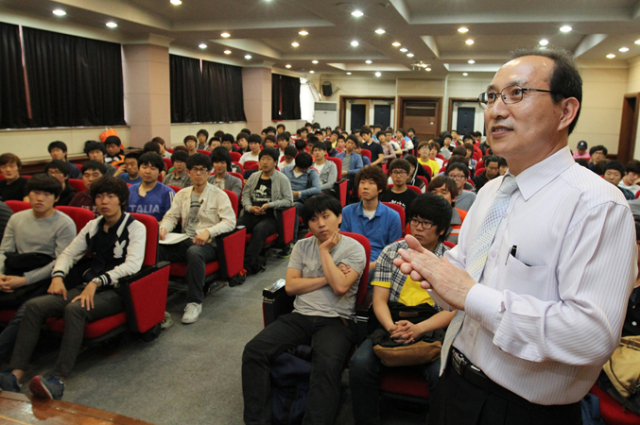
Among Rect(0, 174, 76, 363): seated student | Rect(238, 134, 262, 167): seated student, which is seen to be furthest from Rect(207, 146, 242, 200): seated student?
Rect(238, 134, 262, 167): seated student

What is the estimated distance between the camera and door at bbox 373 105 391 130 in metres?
17.2

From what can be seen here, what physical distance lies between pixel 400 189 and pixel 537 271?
318 cm

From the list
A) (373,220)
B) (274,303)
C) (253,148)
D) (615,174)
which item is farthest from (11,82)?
(615,174)

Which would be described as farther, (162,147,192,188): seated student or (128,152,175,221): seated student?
(162,147,192,188): seated student

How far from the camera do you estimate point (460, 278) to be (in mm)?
931

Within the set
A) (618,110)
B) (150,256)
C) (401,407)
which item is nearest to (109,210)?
(150,256)

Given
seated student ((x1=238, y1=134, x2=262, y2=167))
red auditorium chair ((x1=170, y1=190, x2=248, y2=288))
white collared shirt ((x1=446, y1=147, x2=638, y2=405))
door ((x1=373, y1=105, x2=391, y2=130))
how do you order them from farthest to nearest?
door ((x1=373, y1=105, x2=391, y2=130)) → seated student ((x1=238, y1=134, x2=262, y2=167)) → red auditorium chair ((x1=170, y1=190, x2=248, y2=288)) → white collared shirt ((x1=446, y1=147, x2=638, y2=405))

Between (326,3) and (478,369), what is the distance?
532cm

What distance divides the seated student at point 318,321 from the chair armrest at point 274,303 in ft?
0.27

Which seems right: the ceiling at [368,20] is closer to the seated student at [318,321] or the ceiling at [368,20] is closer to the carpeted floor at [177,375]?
the seated student at [318,321]

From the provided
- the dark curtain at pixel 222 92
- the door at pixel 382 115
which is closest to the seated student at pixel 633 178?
the dark curtain at pixel 222 92

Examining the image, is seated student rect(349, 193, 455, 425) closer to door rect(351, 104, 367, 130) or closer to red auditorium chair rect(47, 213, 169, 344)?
red auditorium chair rect(47, 213, 169, 344)

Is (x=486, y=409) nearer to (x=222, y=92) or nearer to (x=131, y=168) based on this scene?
(x=131, y=168)

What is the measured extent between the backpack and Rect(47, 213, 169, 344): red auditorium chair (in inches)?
43.8
